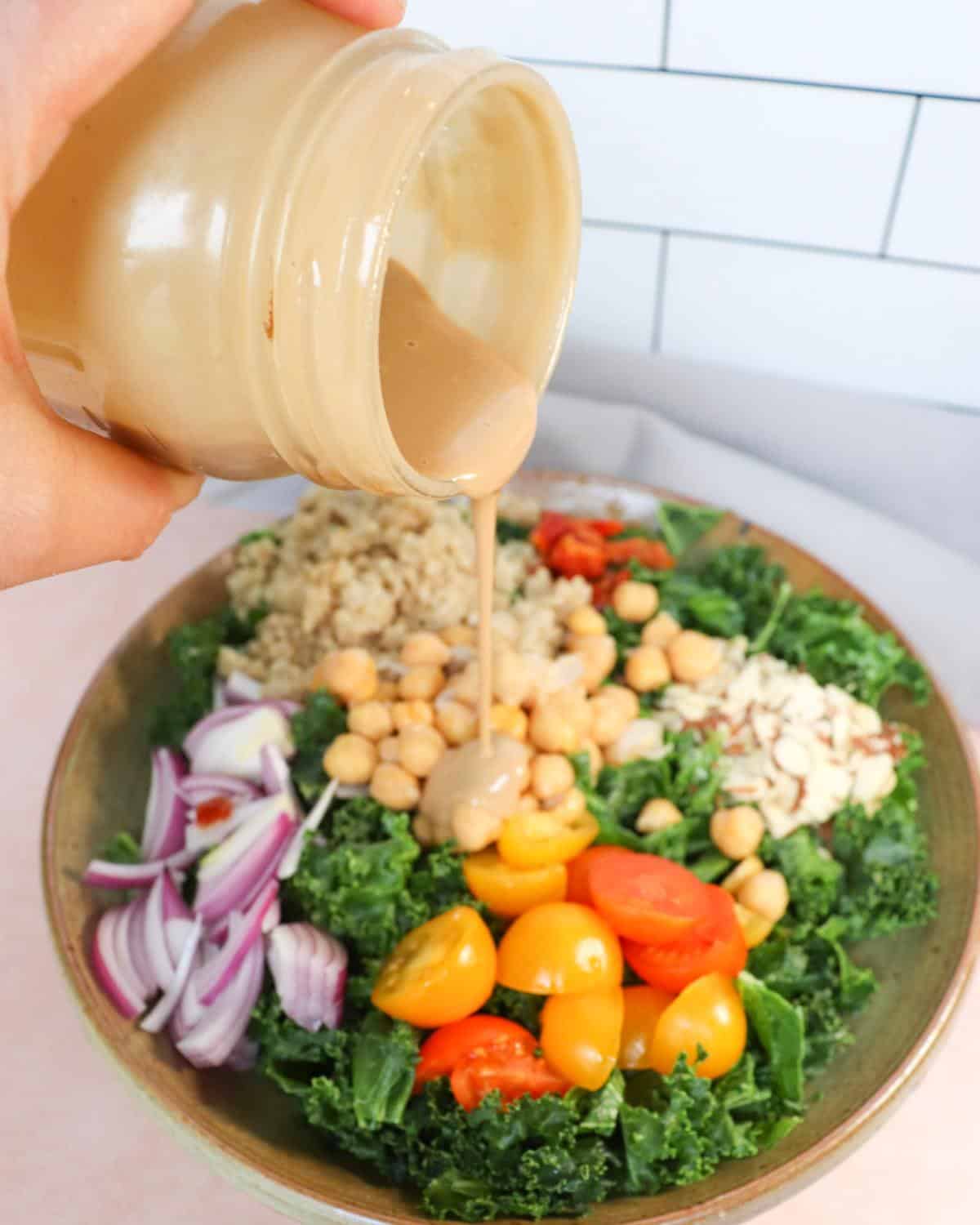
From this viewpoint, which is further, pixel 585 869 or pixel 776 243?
pixel 776 243

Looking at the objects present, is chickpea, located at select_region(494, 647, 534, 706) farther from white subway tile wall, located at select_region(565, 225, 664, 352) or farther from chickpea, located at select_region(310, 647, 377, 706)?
white subway tile wall, located at select_region(565, 225, 664, 352)

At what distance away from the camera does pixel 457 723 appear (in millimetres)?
1389

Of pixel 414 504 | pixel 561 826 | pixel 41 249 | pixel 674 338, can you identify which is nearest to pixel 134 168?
pixel 41 249

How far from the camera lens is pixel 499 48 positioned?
1.60m

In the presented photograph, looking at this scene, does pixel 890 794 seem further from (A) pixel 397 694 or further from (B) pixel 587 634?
(A) pixel 397 694

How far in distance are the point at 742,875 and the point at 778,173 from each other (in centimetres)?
97

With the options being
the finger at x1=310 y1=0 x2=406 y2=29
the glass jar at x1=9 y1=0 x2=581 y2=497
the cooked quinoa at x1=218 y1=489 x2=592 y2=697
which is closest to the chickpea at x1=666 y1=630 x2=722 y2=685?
the cooked quinoa at x1=218 y1=489 x2=592 y2=697

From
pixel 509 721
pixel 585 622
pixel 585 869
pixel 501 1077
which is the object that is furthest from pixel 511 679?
pixel 501 1077

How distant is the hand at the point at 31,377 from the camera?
62cm

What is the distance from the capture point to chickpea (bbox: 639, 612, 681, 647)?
156 cm

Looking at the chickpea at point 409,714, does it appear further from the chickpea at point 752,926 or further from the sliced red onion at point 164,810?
the chickpea at point 752,926

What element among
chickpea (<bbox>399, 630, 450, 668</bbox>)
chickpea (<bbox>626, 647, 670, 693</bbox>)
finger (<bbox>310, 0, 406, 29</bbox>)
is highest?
finger (<bbox>310, 0, 406, 29</bbox>)

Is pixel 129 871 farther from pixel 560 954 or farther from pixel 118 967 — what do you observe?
pixel 560 954

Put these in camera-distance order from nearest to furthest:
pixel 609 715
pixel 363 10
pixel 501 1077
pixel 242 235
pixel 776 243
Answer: pixel 242 235, pixel 363 10, pixel 501 1077, pixel 609 715, pixel 776 243
